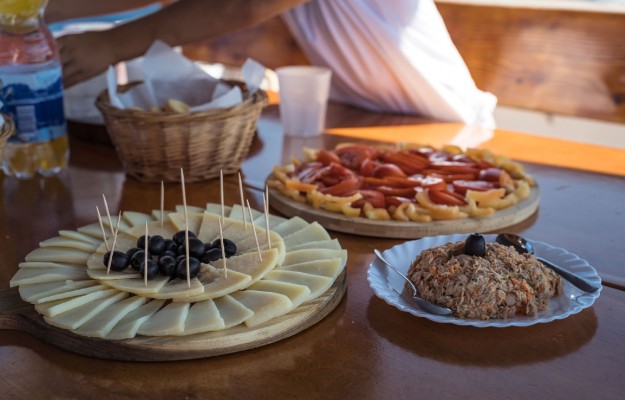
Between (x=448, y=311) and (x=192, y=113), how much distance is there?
828mm

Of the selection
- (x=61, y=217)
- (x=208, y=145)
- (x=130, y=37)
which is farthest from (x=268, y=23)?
(x=61, y=217)

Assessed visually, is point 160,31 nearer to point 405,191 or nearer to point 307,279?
point 405,191

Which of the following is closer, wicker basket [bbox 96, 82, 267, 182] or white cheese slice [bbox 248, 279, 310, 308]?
white cheese slice [bbox 248, 279, 310, 308]

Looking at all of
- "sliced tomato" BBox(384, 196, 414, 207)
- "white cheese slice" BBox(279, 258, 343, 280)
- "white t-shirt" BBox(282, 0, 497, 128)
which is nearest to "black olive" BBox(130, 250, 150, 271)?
"white cheese slice" BBox(279, 258, 343, 280)

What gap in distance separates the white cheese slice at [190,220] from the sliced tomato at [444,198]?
1.54 feet

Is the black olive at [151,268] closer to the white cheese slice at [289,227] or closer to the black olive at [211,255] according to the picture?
the black olive at [211,255]

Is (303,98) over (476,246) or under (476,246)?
under

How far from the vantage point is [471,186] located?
63.7 inches

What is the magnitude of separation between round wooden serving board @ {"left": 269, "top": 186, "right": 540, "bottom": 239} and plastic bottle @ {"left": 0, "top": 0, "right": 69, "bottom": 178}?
607 mm

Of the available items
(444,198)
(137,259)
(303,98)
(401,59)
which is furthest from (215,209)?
(401,59)

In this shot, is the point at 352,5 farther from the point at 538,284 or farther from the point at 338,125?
the point at 538,284

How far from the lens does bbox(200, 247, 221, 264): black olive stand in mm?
1191

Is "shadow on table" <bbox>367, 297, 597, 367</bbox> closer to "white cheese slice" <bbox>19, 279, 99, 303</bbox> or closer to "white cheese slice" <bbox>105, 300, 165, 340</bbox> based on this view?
"white cheese slice" <bbox>105, 300, 165, 340</bbox>

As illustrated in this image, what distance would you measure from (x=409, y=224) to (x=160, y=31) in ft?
3.65
